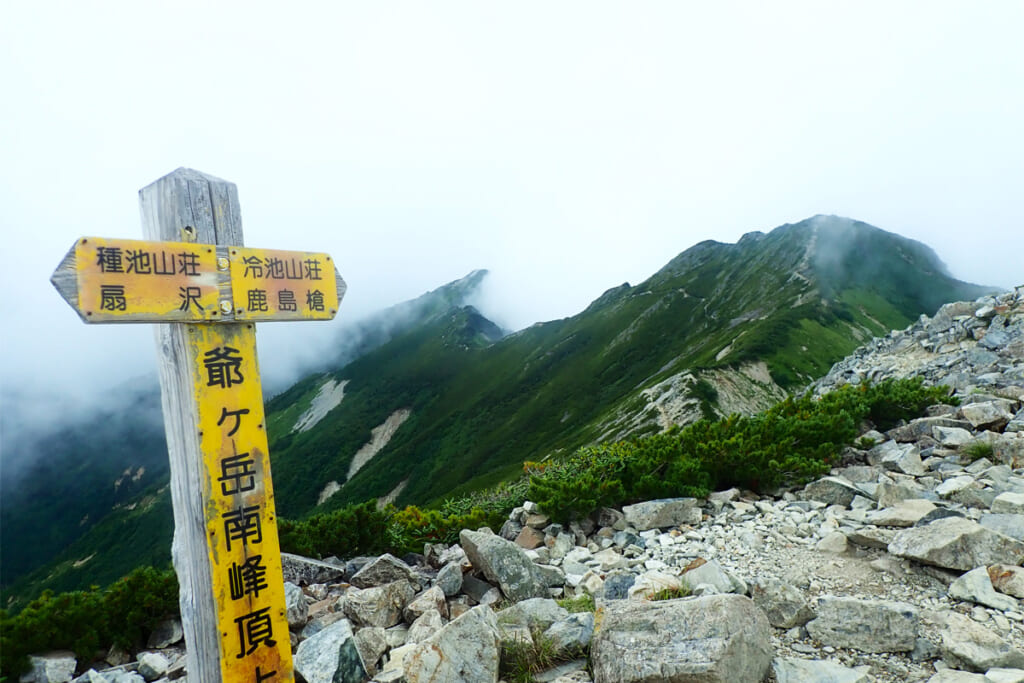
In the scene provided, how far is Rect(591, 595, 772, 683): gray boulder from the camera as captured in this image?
4.04 meters

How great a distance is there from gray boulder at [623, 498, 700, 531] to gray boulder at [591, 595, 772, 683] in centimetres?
422

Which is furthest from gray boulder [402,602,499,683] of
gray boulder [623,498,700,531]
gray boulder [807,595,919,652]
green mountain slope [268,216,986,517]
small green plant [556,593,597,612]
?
green mountain slope [268,216,986,517]

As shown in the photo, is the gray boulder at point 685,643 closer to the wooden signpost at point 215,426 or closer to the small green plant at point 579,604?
the small green plant at point 579,604

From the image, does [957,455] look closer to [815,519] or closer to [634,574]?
[815,519]

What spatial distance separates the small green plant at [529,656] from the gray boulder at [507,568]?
1.88 meters

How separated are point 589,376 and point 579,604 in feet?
Answer: 394

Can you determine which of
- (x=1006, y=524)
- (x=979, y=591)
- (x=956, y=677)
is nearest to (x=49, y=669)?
(x=956, y=677)

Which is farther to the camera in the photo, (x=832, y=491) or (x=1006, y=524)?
(x=832, y=491)

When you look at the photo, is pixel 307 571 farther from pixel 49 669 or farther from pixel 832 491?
pixel 832 491

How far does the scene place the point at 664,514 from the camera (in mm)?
8734

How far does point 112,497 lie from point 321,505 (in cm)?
11996

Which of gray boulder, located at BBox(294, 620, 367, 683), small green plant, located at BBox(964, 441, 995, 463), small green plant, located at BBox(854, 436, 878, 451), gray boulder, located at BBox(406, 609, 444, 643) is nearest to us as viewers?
gray boulder, located at BBox(294, 620, 367, 683)

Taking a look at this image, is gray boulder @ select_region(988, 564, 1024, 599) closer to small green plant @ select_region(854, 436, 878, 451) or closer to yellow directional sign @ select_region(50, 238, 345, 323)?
small green plant @ select_region(854, 436, 878, 451)

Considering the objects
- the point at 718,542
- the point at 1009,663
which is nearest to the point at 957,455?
the point at 718,542
